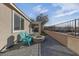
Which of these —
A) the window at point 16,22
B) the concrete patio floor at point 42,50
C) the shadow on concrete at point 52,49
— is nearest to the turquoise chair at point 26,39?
the concrete patio floor at point 42,50

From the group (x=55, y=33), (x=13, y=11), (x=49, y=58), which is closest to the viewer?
(x=49, y=58)

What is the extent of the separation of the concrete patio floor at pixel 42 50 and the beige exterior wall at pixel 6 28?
490 millimetres

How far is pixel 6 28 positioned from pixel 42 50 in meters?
1.74

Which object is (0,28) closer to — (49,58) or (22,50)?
(22,50)

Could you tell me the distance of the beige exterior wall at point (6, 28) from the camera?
6.39 m

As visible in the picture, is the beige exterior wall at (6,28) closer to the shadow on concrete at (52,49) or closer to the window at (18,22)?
the window at (18,22)

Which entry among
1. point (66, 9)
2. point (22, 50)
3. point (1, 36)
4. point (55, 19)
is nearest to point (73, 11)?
point (66, 9)

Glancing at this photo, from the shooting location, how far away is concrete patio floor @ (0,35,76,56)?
6.03m

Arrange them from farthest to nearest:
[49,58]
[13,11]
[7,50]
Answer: [13,11], [7,50], [49,58]

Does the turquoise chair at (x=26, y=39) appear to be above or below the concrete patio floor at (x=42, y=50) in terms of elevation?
above

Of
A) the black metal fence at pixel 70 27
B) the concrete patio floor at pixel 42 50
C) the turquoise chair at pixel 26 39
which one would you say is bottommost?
the concrete patio floor at pixel 42 50

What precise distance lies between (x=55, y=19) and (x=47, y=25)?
38cm

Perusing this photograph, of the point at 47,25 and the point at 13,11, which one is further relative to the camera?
the point at 13,11

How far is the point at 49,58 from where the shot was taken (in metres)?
5.76
